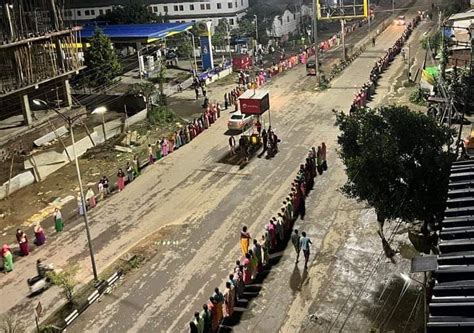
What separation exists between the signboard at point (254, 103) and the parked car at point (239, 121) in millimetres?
2511

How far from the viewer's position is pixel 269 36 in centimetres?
6575

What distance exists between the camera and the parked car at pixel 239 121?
33469 millimetres

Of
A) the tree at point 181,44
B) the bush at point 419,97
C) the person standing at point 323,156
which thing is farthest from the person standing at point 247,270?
the tree at point 181,44

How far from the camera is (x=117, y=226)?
23.2 metres

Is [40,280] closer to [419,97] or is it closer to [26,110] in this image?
[26,110]

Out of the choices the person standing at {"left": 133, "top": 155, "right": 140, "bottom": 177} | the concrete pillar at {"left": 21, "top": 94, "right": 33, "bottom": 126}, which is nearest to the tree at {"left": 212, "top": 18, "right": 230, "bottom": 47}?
the concrete pillar at {"left": 21, "top": 94, "right": 33, "bottom": 126}

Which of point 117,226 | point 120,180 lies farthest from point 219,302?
point 120,180

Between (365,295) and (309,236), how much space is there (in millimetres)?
4228

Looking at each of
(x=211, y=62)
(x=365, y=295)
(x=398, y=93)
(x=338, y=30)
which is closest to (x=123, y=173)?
(x=365, y=295)

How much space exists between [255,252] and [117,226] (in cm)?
732

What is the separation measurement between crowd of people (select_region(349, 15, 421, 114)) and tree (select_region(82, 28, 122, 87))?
20.0 meters

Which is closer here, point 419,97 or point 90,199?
point 90,199

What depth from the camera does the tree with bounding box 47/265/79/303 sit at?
59.5ft

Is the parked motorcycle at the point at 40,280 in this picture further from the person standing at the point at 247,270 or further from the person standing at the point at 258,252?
the person standing at the point at 258,252
